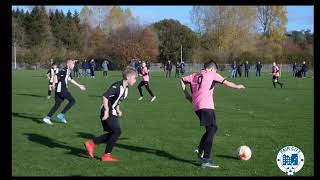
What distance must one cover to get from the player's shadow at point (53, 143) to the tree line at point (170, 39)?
69.5 m

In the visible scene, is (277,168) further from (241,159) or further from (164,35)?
(164,35)

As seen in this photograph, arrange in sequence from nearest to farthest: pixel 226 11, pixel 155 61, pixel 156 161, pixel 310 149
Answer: pixel 156 161, pixel 310 149, pixel 226 11, pixel 155 61

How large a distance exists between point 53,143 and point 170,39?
77.7 m

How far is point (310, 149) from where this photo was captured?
9.80 metres

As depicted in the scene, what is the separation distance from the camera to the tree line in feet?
270

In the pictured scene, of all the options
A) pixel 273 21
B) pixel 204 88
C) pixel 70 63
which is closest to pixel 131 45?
pixel 273 21

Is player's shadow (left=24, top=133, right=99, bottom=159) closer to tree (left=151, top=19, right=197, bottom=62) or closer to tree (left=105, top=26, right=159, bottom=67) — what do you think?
tree (left=105, top=26, right=159, bottom=67)

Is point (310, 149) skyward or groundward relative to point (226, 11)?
groundward

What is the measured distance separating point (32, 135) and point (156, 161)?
4030 mm

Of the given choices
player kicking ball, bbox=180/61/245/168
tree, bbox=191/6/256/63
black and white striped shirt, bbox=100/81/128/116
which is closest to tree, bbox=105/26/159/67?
tree, bbox=191/6/256/63

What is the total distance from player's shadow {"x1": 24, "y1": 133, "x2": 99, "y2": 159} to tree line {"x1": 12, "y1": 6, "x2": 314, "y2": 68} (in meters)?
69.5

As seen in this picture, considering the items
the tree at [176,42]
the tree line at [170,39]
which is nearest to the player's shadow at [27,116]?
the tree line at [170,39]
